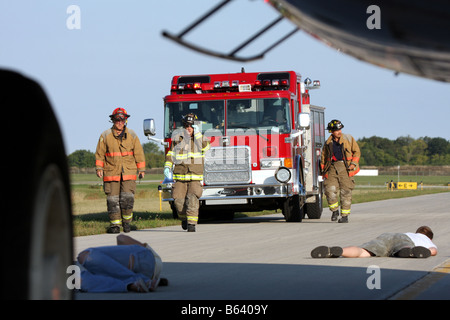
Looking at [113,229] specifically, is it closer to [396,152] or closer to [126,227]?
[126,227]

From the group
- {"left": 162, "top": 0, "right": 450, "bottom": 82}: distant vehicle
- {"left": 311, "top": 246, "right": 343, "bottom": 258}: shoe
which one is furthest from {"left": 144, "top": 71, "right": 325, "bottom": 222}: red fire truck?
{"left": 162, "top": 0, "right": 450, "bottom": 82}: distant vehicle

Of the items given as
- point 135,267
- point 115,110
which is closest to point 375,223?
point 115,110

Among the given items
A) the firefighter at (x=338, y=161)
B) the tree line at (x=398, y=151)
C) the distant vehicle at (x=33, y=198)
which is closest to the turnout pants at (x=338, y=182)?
the firefighter at (x=338, y=161)

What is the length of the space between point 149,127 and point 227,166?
1.98 m

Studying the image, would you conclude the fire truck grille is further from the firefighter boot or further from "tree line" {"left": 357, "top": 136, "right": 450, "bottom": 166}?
"tree line" {"left": 357, "top": 136, "right": 450, "bottom": 166}

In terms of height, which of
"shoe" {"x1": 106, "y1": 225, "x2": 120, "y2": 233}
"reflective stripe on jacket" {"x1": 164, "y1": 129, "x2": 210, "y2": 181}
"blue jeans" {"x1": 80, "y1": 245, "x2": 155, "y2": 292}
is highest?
"reflective stripe on jacket" {"x1": 164, "y1": 129, "x2": 210, "y2": 181}

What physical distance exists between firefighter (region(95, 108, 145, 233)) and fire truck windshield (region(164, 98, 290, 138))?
2.42 m

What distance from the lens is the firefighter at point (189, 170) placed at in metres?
16.3

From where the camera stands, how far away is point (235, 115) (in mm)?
18625

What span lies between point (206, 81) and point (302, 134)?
8.77 ft

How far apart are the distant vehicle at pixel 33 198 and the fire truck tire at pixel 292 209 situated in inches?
629

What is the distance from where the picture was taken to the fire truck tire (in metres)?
19.5

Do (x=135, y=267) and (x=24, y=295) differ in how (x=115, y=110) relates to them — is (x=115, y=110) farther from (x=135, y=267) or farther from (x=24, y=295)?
(x=24, y=295)
